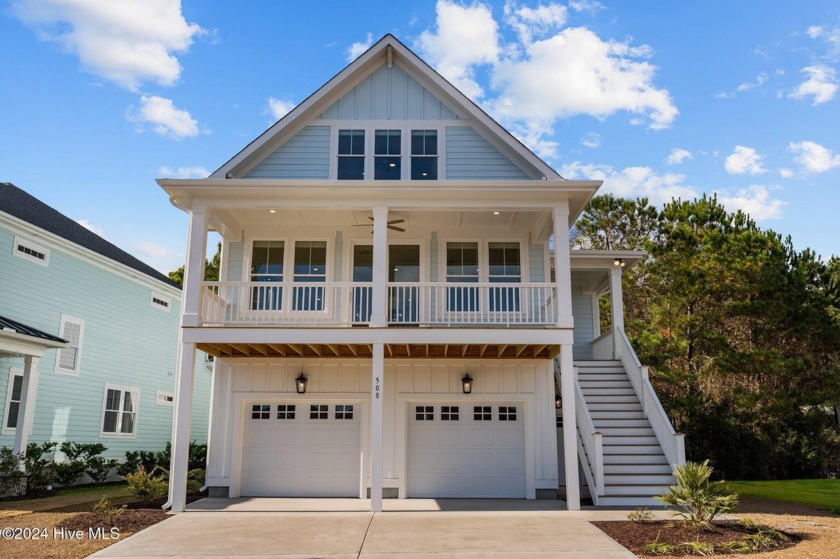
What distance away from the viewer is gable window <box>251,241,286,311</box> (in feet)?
46.9

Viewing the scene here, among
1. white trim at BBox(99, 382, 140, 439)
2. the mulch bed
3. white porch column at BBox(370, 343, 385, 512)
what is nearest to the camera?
the mulch bed

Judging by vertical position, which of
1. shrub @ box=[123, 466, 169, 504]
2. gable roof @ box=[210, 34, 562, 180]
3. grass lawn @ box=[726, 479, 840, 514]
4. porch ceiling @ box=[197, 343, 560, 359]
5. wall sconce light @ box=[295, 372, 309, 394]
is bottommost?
grass lawn @ box=[726, 479, 840, 514]

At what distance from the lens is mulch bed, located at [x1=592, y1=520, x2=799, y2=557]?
26.4ft

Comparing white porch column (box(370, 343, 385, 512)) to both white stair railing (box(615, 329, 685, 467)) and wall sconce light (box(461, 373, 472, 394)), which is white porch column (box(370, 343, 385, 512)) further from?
white stair railing (box(615, 329, 685, 467))

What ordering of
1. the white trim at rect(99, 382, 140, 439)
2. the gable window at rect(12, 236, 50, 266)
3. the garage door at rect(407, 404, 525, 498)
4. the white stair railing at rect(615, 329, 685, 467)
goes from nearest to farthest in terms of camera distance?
the white stair railing at rect(615, 329, 685, 467) → the garage door at rect(407, 404, 525, 498) → the gable window at rect(12, 236, 50, 266) → the white trim at rect(99, 382, 140, 439)

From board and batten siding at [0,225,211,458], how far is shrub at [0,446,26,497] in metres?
2.26

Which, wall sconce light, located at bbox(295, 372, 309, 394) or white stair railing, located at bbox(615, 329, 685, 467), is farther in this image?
wall sconce light, located at bbox(295, 372, 309, 394)

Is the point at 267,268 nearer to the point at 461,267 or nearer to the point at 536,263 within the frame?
the point at 461,267

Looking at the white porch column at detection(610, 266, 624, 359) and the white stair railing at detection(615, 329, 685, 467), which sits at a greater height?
the white porch column at detection(610, 266, 624, 359)

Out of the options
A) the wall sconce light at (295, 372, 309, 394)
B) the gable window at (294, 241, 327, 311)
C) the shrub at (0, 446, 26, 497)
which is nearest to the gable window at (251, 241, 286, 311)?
the gable window at (294, 241, 327, 311)

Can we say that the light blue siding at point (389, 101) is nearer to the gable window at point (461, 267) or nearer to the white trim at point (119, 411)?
the gable window at point (461, 267)

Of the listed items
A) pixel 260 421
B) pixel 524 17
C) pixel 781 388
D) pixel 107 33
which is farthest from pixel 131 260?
pixel 781 388

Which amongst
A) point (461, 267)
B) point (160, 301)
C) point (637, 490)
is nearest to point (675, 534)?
point (637, 490)

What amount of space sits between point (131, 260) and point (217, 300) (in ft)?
28.8
